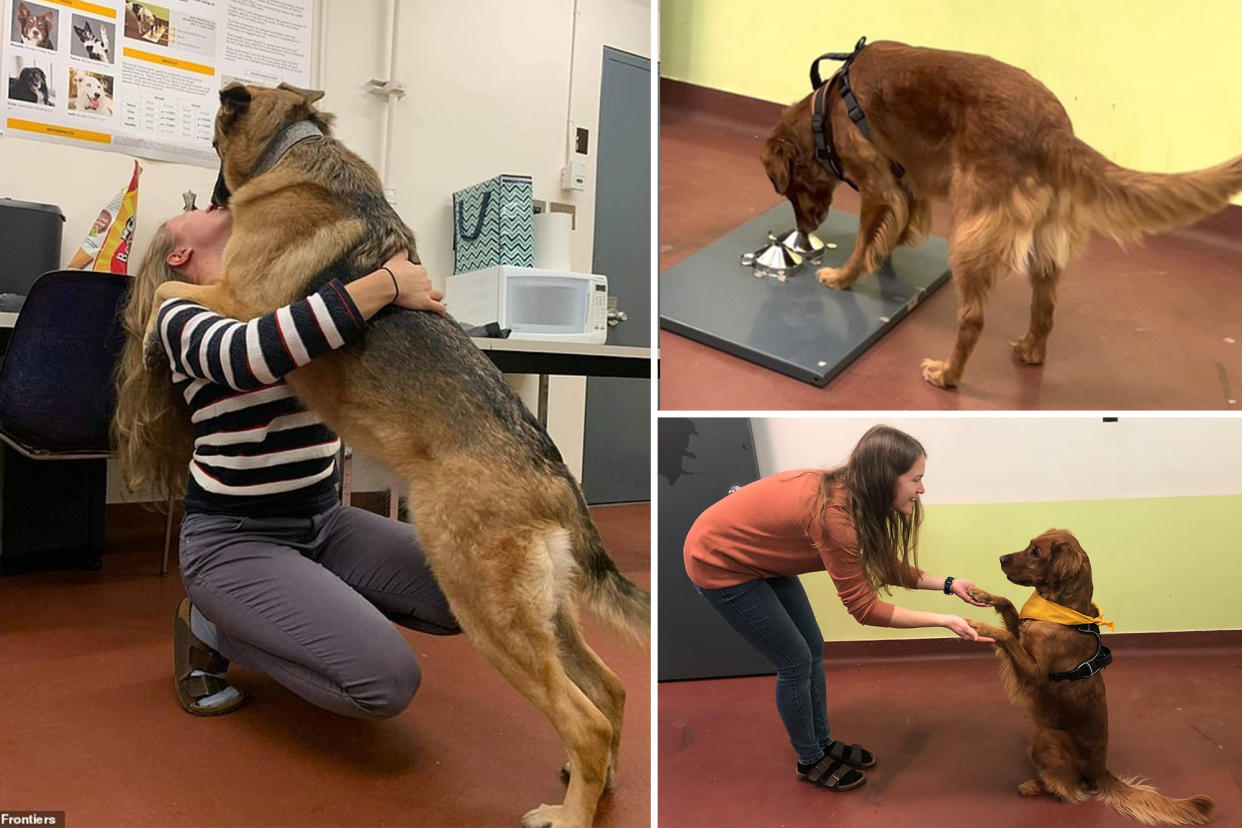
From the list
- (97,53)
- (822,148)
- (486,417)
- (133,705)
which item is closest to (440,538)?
(486,417)

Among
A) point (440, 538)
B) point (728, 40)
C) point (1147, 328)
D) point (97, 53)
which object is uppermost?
point (97, 53)

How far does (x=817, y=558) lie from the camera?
1790mm

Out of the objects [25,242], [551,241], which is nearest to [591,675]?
[25,242]

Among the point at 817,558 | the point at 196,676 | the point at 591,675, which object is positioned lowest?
the point at 196,676

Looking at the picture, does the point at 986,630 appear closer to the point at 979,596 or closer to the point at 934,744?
the point at 979,596

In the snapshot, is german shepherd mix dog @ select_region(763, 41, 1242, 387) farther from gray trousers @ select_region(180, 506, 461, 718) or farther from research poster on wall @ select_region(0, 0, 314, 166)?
research poster on wall @ select_region(0, 0, 314, 166)

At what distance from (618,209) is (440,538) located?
313 centimetres

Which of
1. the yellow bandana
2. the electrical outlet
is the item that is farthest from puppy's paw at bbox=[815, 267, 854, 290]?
the electrical outlet

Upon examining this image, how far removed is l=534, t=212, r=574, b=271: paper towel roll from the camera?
13.2 ft

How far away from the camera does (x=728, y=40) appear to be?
1853 millimetres

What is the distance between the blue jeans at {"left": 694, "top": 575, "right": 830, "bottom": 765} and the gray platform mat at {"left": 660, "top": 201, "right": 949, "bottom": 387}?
0.47m

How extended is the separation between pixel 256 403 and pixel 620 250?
287 centimetres

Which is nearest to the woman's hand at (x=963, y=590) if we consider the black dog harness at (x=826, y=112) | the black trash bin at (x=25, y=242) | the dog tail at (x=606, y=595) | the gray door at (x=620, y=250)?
the dog tail at (x=606, y=595)

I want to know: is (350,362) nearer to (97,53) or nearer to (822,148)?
(822,148)
